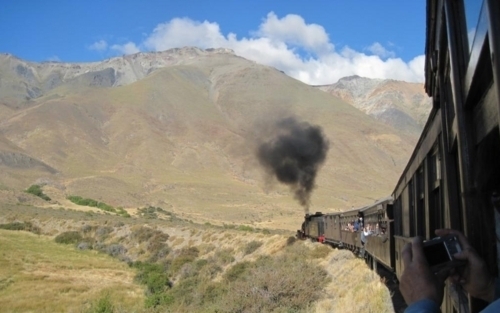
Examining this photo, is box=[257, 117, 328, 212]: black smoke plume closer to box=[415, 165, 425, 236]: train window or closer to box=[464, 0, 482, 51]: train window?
box=[415, 165, 425, 236]: train window

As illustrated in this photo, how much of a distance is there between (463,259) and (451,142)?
4.53 feet

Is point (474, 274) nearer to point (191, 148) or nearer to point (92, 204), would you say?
point (92, 204)

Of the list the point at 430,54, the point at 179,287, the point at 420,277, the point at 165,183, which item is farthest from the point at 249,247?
the point at 165,183

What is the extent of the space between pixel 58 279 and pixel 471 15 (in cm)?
2673

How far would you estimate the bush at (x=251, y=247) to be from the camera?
2987 cm

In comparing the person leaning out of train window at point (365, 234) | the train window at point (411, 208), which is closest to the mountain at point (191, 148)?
the person leaning out of train window at point (365, 234)

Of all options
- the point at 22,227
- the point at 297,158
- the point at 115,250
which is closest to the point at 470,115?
the point at 115,250

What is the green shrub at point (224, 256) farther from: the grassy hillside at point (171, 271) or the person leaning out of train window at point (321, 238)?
the person leaning out of train window at point (321, 238)

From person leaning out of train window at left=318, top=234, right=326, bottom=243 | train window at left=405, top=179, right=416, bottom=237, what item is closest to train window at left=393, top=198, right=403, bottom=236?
train window at left=405, top=179, right=416, bottom=237

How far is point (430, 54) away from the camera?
406 cm

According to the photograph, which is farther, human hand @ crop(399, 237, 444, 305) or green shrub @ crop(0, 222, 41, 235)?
green shrub @ crop(0, 222, 41, 235)

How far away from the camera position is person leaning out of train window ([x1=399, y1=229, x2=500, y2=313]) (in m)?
1.79

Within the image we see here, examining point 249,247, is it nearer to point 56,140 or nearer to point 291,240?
point 291,240

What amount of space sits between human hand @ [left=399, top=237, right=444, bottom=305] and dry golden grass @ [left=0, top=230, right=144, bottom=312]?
57.5 feet
